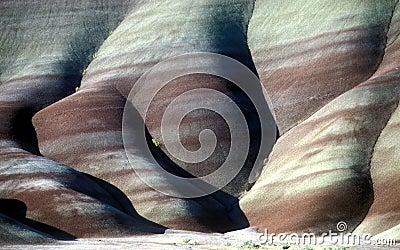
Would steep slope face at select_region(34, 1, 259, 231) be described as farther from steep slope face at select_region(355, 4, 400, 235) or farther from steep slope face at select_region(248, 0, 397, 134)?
steep slope face at select_region(355, 4, 400, 235)

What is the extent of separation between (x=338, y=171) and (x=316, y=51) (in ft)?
70.5

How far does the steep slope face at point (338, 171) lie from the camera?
48.8 m

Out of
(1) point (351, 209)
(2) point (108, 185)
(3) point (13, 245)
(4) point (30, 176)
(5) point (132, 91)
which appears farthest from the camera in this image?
(5) point (132, 91)

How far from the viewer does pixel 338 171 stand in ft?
167

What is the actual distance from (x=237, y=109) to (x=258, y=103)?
10.5 feet

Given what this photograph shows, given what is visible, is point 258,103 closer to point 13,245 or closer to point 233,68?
point 233,68

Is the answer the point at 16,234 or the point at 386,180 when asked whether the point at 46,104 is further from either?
the point at 386,180

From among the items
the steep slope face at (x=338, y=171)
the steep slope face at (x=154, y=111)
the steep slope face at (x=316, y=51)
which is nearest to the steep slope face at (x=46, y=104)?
the steep slope face at (x=154, y=111)

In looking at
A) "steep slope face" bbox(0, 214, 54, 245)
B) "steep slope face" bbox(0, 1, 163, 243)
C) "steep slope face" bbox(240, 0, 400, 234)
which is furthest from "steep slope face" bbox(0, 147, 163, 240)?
"steep slope face" bbox(240, 0, 400, 234)

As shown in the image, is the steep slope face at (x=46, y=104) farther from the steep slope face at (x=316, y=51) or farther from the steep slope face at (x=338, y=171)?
the steep slope face at (x=316, y=51)

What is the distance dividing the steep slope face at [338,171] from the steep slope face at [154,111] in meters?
3.85

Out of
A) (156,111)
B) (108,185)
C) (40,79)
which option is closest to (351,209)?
(108,185)

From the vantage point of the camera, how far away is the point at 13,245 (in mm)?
39719

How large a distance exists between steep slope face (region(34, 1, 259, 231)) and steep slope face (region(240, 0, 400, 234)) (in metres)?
3.85
